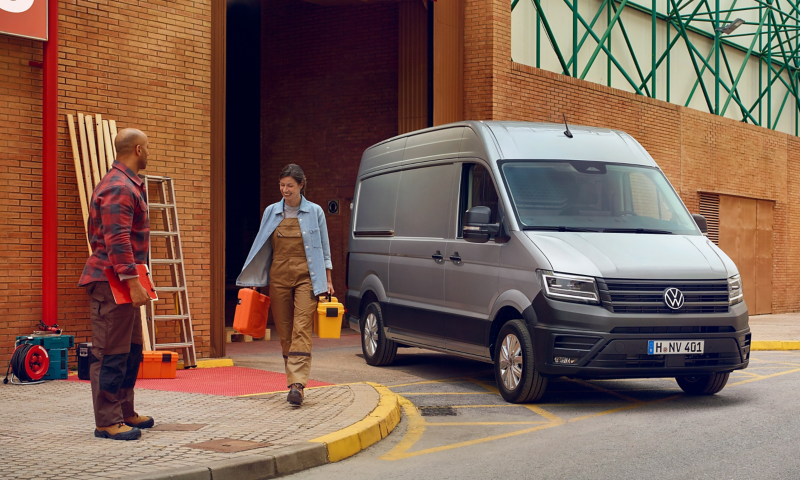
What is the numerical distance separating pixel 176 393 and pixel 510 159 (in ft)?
12.5

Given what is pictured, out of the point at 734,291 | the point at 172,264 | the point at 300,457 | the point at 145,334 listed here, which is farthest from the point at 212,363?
the point at 734,291

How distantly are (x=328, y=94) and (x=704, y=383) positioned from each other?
12014mm

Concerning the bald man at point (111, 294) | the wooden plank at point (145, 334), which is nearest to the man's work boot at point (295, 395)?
the bald man at point (111, 294)

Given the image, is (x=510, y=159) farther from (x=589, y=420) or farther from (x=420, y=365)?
(x=420, y=365)

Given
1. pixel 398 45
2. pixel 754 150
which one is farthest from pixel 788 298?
pixel 398 45

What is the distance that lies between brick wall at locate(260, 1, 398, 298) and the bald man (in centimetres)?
1233

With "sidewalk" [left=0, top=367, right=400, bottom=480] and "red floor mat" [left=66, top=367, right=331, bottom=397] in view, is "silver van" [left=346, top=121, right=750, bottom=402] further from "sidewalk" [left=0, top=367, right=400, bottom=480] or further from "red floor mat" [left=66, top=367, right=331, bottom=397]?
"red floor mat" [left=66, top=367, right=331, bottom=397]

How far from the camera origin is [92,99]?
1000cm

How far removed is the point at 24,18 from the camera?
920 centimetres

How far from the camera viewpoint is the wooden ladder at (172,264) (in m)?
10.3

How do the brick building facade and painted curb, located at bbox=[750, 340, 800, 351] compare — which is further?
painted curb, located at bbox=[750, 340, 800, 351]

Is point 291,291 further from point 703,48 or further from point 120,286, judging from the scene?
point 703,48

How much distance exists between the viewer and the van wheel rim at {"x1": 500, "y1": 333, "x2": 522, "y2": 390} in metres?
8.10

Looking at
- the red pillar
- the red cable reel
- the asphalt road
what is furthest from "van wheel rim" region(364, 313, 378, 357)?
the red cable reel
